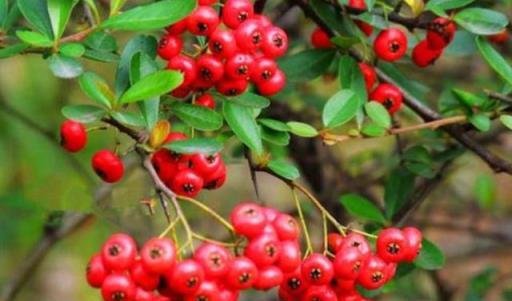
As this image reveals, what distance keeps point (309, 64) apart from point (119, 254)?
0.74m

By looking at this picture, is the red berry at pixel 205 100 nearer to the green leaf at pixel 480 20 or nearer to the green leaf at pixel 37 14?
the green leaf at pixel 37 14

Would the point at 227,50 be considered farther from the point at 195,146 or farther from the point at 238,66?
the point at 195,146

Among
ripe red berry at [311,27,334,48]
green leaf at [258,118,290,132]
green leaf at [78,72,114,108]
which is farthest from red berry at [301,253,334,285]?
ripe red berry at [311,27,334,48]

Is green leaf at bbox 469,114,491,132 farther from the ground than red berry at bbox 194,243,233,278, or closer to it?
closer to it

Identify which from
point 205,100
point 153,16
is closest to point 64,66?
point 153,16

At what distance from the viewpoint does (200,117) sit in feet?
4.90

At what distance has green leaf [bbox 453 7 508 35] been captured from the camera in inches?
67.9

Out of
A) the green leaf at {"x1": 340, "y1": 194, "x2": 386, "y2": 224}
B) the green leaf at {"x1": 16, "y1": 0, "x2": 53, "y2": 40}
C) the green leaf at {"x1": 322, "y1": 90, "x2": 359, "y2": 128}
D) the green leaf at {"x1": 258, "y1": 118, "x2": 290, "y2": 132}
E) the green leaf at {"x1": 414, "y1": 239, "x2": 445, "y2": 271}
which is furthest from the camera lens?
the green leaf at {"x1": 340, "y1": 194, "x2": 386, "y2": 224}

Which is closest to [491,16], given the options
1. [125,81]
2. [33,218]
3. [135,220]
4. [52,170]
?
[125,81]

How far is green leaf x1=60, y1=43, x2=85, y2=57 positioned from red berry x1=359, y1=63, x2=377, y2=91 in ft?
1.98

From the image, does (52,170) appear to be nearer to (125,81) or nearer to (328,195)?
(328,195)

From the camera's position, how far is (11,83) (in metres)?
3.91

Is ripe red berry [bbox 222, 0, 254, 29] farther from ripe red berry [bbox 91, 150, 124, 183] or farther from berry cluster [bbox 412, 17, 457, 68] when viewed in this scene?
berry cluster [bbox 412, 17, 457, 68]

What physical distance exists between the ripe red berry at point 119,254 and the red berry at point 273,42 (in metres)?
0.40
